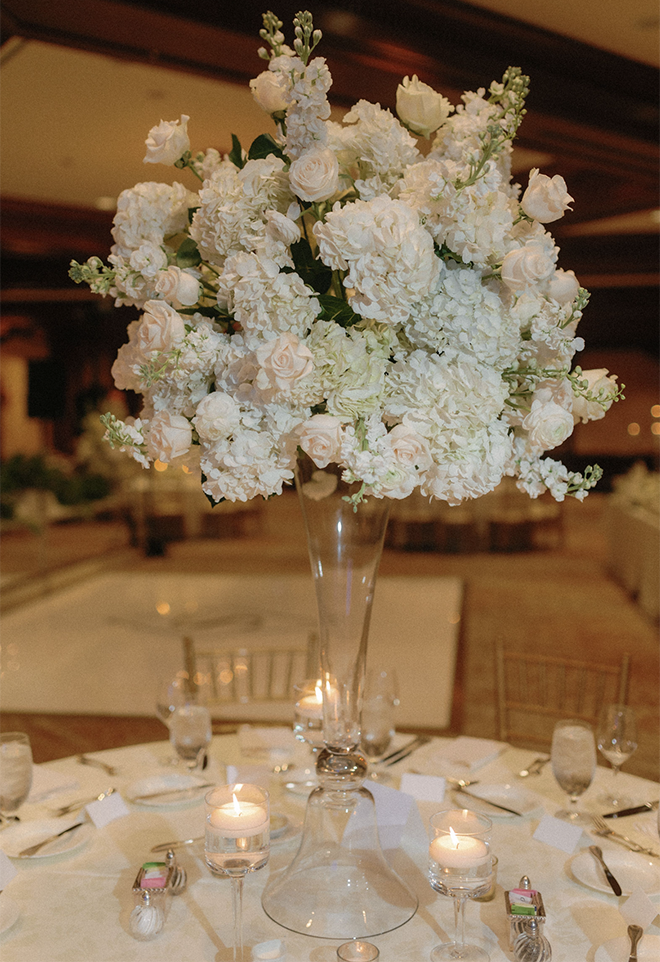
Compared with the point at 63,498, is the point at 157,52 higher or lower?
higher

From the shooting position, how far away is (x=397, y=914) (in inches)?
55.4

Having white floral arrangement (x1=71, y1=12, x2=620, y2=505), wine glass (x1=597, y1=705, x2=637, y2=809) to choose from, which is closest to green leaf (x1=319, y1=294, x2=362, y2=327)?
white floral arrangement (x1=71, y1=12, x2=620, y2=505)

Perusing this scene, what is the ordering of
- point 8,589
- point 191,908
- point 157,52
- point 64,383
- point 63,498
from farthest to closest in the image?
point 64,383, point 63,498, point 8,589, point 157,52, point 191,908

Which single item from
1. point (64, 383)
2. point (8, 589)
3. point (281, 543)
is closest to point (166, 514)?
point (281, 543)

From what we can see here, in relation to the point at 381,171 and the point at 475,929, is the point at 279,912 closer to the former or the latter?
the point at 475,929

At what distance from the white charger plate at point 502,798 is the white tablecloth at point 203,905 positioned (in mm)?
18

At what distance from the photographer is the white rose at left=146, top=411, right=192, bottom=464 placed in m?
1.33

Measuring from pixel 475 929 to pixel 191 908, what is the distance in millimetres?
473

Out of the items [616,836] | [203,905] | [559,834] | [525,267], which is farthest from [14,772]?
[525,267]

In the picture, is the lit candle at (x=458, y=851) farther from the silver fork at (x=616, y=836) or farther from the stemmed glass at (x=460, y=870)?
the silver fork at (x=616, y=836)

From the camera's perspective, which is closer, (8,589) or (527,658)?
(527,658)

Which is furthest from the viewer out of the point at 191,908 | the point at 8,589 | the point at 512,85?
the point at 8,589

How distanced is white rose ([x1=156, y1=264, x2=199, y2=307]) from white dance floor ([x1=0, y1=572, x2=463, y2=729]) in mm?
3412

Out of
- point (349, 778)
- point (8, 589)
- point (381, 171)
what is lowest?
point (8, 589)
